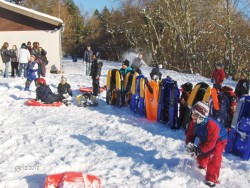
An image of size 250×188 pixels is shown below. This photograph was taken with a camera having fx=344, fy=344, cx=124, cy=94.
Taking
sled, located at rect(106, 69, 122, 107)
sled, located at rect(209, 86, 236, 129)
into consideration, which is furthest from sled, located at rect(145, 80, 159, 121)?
sled, located at rect(209, 86, 236, 129)

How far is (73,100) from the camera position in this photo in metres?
11.4

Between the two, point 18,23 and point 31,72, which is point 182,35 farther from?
point 31,72

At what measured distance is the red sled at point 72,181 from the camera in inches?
181

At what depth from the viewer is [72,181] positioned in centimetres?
463

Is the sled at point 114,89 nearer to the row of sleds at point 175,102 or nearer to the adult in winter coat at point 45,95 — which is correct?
the row of sleds at point 175,102

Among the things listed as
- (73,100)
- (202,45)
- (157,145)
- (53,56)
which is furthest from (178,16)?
(157,145)

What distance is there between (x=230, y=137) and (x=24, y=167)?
3739 mm

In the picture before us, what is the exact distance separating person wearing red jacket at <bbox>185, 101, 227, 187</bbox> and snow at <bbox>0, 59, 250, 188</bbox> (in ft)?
0.72

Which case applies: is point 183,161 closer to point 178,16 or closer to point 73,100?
point 73,100

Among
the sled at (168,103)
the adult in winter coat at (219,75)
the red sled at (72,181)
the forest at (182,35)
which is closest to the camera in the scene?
the red sled at (72,181)

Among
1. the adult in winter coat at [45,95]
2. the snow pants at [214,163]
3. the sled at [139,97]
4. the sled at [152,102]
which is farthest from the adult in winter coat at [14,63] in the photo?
the snow pants at [214,163]

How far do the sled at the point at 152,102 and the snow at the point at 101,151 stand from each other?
22 cm

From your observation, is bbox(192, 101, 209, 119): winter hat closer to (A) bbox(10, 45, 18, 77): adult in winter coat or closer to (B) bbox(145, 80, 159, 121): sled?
(B) bbox(145, 80, 159, 121): sled

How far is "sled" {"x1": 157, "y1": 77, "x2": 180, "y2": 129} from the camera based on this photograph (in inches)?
320
